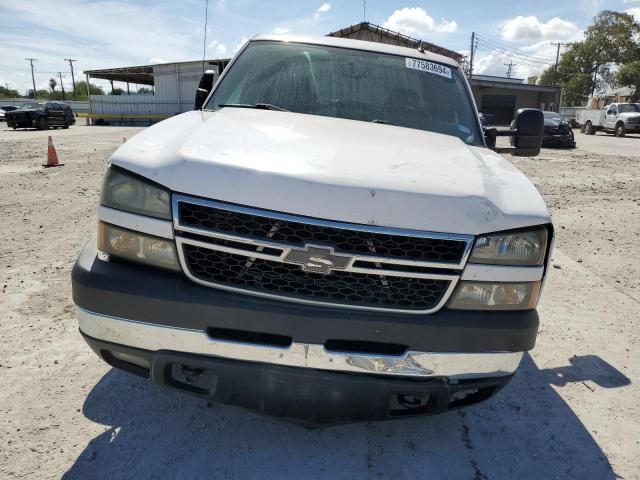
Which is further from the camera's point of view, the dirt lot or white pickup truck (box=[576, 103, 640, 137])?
white pickup truck (box=[576, 103, 640, 137])

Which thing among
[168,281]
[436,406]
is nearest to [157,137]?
[168,281]

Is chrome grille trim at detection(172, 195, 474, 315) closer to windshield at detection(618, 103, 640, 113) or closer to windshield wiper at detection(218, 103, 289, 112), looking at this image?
windshield wiper at detection(218, 103, 289, 112)

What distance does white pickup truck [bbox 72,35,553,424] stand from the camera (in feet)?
5.81

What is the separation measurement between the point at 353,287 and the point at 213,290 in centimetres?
53

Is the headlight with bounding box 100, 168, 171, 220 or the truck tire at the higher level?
the headlight with bounding box 100, 168, 171, 220

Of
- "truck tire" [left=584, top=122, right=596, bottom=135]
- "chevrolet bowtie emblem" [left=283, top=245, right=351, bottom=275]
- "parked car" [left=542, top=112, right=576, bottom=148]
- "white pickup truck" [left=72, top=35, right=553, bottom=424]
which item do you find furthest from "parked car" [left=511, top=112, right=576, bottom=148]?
"chevrolet bowtie emblem" [left=283, top=245, right=351, bottom=275]

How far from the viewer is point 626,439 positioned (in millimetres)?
2467

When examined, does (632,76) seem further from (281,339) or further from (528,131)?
(281,339)

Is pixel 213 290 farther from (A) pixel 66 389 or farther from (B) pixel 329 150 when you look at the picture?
(A) pixel 66 389

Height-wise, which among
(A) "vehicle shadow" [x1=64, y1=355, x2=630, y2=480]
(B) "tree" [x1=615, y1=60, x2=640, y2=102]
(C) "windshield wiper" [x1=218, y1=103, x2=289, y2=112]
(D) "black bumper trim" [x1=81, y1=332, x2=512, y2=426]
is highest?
(B) "tree" [x1=615, y1=60, x2=640, y2=102]

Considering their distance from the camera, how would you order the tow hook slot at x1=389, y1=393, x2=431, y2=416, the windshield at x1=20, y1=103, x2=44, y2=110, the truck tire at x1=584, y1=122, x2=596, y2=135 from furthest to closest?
the truck tire at x1=584, y1=122, x2=596, y2=135 → the windshield at x1=20, y1=103, x2=44, y2=110 → the tow hook slot at x1=389, y1=393, x2=431, y2=416

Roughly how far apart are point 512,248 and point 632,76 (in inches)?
2385

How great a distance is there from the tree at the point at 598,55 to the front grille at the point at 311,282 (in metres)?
68.7

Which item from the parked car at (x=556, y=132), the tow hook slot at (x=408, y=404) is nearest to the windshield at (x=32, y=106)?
the parked car at (x=556, y=132)
